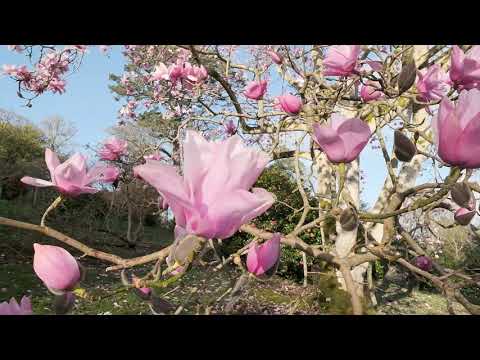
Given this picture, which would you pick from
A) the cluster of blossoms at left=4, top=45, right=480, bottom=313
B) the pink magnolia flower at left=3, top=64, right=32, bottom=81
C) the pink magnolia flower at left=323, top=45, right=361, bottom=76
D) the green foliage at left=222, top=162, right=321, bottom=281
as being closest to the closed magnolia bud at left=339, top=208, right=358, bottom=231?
the cluster of blossoms at left=4, top=45, right=480, bottom=313

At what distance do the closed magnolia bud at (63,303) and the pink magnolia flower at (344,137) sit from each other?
1.35 ft

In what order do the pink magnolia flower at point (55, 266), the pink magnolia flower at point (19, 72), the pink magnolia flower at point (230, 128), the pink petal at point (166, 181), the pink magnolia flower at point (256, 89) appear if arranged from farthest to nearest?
the pink magnolia flower at point (19, 72)
the pink magnolia flower at point (230, 128)
the pink magnolia flower at point (256, 89)
the pink magnolia flower at point (55, 266)
the pink petal at point (166, 181)

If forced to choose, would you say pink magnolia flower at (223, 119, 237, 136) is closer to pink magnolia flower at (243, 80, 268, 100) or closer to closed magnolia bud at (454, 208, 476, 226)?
pink magnolia flower at (243, 80, 268, 100)

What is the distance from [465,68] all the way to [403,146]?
14.8 inches

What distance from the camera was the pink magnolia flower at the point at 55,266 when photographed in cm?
51

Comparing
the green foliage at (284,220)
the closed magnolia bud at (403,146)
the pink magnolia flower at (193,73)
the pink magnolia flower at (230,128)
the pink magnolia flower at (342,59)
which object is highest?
the pink magnolia flower at (193,73)

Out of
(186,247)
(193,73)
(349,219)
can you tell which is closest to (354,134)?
(349,219)

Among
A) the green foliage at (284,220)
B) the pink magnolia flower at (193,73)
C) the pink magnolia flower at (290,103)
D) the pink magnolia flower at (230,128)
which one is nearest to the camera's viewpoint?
the pink magnolia flower at (290,103)

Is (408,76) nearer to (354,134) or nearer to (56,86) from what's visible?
(354,134)

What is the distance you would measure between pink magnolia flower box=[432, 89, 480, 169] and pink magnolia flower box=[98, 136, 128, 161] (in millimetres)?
1455

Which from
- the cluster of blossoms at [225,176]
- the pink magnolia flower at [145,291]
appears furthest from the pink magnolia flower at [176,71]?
the pink magnolia flower at [145,291]

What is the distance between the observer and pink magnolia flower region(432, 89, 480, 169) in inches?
19.7

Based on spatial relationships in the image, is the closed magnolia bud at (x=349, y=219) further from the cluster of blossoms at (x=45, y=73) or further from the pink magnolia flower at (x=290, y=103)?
the cluster of blossoms at (x=45, y=73)

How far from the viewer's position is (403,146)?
26.0 inches
